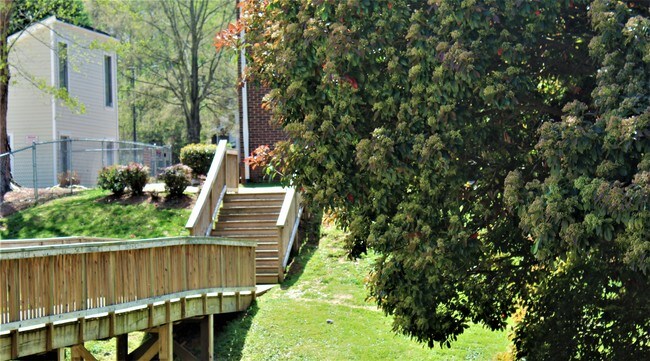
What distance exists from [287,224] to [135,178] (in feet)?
19.4

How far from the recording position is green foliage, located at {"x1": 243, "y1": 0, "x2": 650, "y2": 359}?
8.53 m

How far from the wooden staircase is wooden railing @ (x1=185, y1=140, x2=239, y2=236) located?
1.02 feet

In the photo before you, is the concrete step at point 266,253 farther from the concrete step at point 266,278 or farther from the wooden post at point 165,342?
the wooden post at point 165,342

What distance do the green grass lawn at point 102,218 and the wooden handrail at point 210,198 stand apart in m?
1.15

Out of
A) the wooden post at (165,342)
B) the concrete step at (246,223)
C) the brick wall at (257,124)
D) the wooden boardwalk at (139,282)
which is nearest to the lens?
the wooden boardwalk at (139,282)

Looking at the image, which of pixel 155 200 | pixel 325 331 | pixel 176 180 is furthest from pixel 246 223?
pixel 325 331

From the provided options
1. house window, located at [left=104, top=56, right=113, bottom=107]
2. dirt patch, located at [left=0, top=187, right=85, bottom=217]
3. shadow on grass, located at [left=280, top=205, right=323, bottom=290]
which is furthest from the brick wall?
house window, located at [left=104, top=56, right=113, bottom=107]

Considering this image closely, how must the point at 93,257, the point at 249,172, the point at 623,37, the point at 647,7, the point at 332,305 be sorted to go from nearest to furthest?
the point at 623,37 → the point at 647,7 → the point at 93,257 → the point at 332,305 → the point at 249,172

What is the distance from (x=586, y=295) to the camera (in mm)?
11383

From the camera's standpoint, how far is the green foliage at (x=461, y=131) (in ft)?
28.0

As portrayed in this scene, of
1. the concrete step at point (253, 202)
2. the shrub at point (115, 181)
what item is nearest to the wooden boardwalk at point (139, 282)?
the concrete step at point (253, 202)

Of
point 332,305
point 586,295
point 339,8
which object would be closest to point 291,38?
point 339,8

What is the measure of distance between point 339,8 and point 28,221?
16681 mm

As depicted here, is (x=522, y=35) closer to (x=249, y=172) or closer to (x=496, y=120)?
(x=496, y=120)
